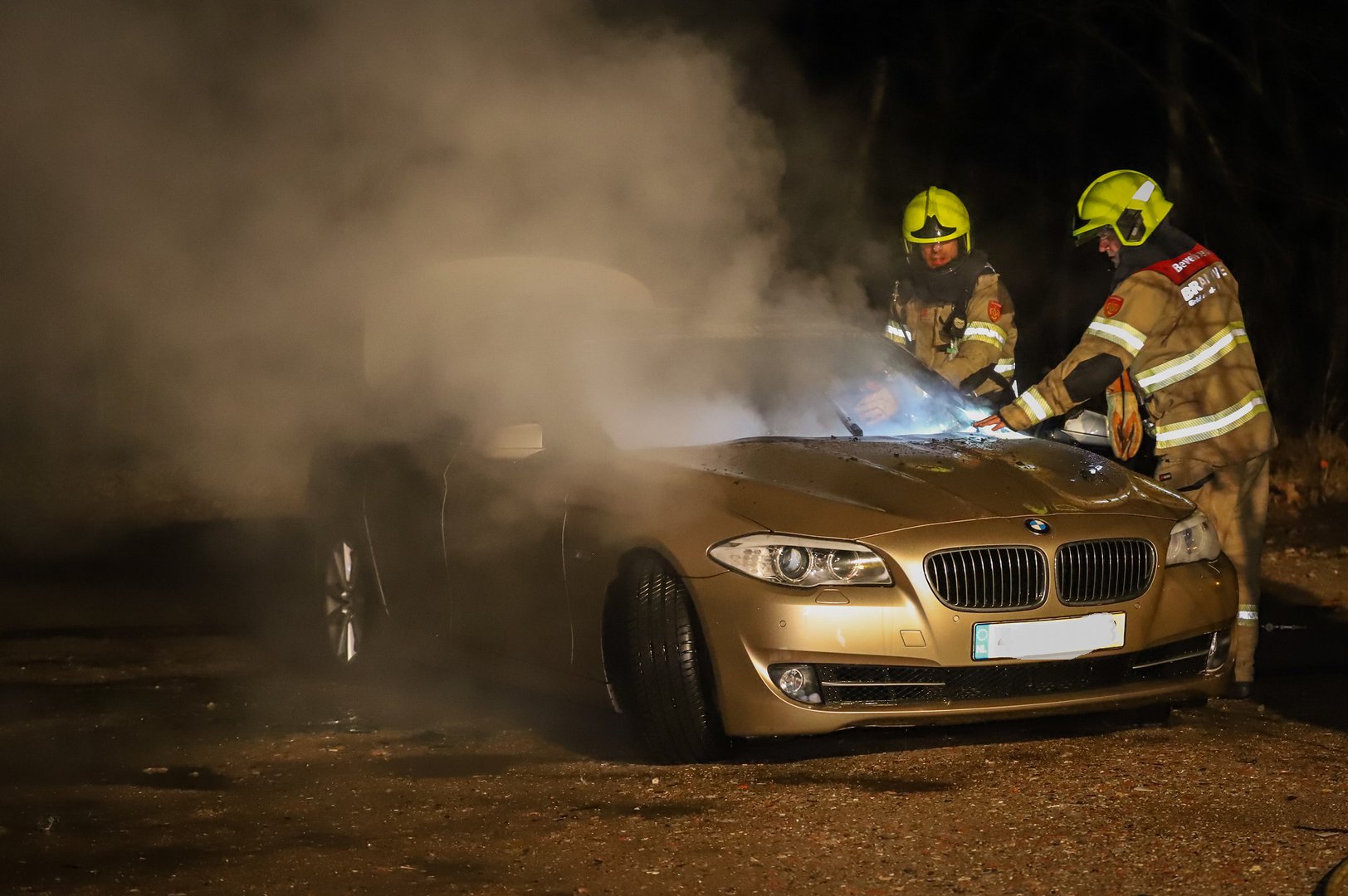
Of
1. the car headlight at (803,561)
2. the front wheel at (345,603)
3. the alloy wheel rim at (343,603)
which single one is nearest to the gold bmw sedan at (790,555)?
the car headlight at (803,561)

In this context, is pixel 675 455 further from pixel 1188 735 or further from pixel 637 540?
pixel 1188 735

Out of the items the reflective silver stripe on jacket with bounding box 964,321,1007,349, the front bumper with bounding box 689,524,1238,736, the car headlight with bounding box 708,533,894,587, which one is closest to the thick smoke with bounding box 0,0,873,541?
the reflective silver stripe on jacket with bounding box 964,321,1007,349

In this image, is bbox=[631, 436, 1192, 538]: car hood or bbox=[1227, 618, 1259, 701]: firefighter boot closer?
bbox=[631, 436, 1192, 538]: car hood

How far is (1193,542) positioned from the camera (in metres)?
5.83

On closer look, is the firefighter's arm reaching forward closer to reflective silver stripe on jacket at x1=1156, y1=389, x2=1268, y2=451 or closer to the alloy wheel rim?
reflective silver stripe on jacket at x1=1156, y1=389, x2=1268, y2=451

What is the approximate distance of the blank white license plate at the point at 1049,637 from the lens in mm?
5250

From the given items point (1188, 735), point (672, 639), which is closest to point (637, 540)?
point (672, 639)

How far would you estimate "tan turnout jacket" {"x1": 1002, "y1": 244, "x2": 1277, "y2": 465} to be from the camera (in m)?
6.78

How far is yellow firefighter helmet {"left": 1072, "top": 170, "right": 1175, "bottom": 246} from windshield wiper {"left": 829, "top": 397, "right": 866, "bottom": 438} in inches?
49.0

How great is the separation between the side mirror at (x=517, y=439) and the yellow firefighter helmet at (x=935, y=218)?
9.11ft

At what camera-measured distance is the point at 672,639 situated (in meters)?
5.39

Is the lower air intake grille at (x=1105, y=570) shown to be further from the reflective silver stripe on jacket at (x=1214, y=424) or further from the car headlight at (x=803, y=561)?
the reflective silver stripe on jacket at (x=1214, y=424)

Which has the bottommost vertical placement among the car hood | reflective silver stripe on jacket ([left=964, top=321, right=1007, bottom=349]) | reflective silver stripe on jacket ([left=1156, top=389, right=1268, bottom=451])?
the car hood

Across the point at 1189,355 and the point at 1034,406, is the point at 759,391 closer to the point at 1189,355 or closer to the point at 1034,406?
the point at 1034,406
